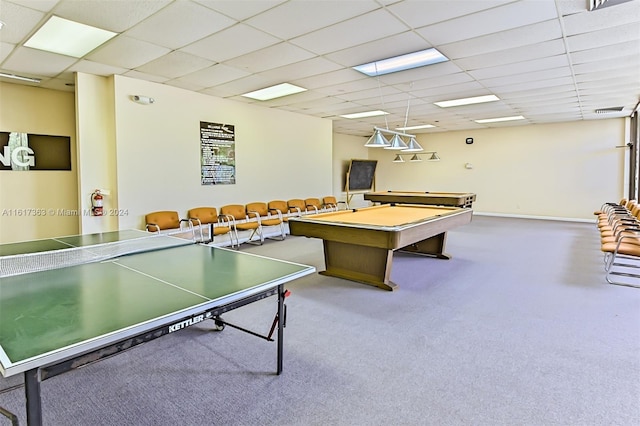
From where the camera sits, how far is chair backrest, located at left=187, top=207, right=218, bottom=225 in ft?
20.5

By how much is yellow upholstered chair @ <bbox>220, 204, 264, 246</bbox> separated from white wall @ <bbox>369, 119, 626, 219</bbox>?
7637 millimetres

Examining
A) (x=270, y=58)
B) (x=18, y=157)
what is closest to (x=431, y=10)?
(x=270, y=58)

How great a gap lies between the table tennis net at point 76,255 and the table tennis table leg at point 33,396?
1184mm

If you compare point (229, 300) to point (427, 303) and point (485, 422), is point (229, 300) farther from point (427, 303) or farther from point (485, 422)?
point (427, 303)

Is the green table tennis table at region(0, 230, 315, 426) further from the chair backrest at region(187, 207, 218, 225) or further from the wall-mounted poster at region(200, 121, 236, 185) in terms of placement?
the wall-mounted poster at region(200, 121, 236, 185)

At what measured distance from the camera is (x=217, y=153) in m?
6.67

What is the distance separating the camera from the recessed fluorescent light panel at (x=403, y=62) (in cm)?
443

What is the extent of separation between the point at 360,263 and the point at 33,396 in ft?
12.0

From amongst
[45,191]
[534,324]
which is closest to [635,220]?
[534,324]

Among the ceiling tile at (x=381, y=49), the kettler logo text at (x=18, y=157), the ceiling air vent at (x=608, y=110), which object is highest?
the ceiling air vent at (x=608, y=110)

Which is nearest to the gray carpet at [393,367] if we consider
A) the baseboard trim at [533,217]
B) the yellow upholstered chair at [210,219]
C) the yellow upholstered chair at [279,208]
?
the yellow upholstered chair at [210,219]

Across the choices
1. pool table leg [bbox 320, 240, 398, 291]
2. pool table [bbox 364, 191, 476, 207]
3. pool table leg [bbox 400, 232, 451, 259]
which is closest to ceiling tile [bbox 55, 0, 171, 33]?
pool table leg [bbox 320, 240, 398, 291]

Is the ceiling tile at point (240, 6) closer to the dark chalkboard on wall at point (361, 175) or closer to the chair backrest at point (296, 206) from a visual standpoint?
the chair backrest at point (296, 206)

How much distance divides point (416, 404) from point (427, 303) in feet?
5.77
